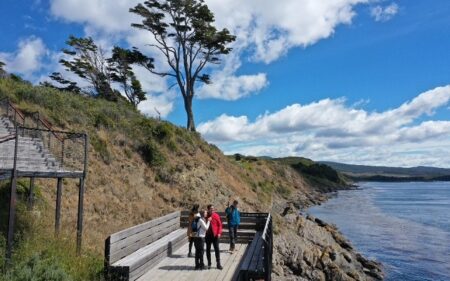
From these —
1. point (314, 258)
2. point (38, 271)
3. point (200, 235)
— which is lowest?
point (314, 258)

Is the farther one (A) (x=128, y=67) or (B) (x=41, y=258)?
(A) (x=128, y=67)

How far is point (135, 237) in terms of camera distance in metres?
12.3

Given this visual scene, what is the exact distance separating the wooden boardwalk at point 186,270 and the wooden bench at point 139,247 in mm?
212

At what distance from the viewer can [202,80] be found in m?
44.0

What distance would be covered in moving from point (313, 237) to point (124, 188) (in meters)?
13.5

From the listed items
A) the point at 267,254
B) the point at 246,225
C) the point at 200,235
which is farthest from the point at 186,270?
the point at 246,225

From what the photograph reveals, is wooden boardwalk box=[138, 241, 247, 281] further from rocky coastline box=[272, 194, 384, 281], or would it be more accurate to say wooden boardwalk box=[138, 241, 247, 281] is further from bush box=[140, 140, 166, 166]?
bush box=[140, 140, 166, 166]

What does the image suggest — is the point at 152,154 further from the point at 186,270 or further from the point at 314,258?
the point at 186,270

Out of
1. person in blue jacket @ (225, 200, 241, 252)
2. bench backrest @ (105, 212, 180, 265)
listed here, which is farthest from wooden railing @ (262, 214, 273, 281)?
bench backrest @ (105, 212, 180, 265)

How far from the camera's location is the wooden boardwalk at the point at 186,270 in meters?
11.0

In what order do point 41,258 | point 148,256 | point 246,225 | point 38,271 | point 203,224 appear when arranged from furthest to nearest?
point 246,225, point 203,224, point 148,256, point 41,258, point 38,271

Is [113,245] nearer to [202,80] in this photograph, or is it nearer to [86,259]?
[86,259]

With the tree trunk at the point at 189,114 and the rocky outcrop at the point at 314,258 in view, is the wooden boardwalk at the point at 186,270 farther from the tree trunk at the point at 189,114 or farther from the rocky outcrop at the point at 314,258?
A: the tree trunk at the point at 189,114

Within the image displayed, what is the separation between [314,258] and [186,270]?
14.8 m
